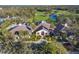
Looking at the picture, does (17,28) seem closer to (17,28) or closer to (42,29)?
(17,28)

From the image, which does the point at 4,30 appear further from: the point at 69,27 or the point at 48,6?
the point at 69,27

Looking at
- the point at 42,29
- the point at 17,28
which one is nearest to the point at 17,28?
the point at 17,28

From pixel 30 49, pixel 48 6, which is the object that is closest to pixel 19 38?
pixel 30 49

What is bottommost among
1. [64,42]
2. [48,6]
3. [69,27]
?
[64,42]
